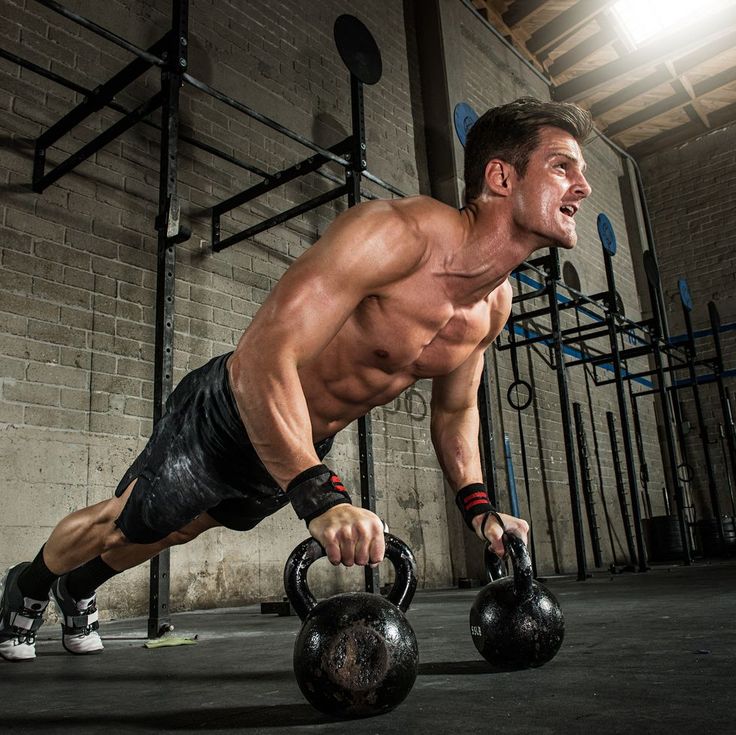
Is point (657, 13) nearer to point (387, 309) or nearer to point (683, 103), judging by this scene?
point (683, 103)

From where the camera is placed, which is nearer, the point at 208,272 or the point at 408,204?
the point at 408,204

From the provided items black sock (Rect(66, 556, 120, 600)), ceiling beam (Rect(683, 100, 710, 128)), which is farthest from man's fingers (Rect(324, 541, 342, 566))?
ceiling beam (Rect(683, 100, 710, 128))

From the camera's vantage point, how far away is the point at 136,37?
154 inches

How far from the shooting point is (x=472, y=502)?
59.9 inches

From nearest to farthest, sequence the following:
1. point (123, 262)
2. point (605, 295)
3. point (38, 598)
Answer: point (38, 598)
point (123, 262)
point (605, 295)

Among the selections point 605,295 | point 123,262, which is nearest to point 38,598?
point 123,262

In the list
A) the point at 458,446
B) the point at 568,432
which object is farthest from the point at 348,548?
the point at 568,432

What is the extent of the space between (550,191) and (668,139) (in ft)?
29.9

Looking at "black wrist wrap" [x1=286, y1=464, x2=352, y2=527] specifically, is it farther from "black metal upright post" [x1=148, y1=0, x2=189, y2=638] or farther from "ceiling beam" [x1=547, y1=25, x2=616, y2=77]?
"ceiling beam" [x1=547, y1=25, x2=616, y2=77]

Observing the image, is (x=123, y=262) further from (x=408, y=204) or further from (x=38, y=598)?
(x=408, y=204)

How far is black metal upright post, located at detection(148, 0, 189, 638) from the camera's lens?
2.31 meters

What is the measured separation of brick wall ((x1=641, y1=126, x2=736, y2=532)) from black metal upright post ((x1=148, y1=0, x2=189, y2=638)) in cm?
745

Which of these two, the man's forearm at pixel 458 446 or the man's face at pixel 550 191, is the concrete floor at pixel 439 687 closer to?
Answer: the man's forearm at pixel 458 446

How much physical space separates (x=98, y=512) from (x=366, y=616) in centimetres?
97
